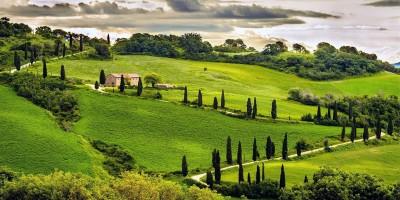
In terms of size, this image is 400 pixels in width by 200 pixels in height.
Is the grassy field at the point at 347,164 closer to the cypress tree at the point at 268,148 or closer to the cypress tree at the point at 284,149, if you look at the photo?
the cypress tree at the point at 284,149

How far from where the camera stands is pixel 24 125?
146875mm

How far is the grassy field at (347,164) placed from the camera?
129375mm

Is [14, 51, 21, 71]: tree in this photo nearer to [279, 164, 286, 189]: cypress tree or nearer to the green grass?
the green grass

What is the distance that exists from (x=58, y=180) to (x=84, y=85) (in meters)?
74.8

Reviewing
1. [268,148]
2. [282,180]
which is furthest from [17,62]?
[282,180]

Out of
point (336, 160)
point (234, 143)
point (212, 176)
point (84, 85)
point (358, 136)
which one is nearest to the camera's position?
point (212, 176)

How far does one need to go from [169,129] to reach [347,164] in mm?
38975

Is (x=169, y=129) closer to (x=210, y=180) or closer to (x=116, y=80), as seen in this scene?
(x=210, y=180)

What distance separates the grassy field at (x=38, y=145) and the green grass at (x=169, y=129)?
22.5 feet

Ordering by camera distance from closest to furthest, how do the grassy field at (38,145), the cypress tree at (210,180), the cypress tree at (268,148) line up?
the cypress tree at (210,180)
the grassy field at (38,145)
the cypress tree at (268,148)

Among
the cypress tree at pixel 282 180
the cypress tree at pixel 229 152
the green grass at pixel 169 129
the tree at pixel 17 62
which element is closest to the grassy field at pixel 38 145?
the green grass at pixel 169 129

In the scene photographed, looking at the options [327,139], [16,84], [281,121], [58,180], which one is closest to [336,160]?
[327,139]

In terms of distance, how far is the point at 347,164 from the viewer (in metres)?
138

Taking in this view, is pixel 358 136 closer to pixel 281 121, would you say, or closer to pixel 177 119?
pixel 281 121
